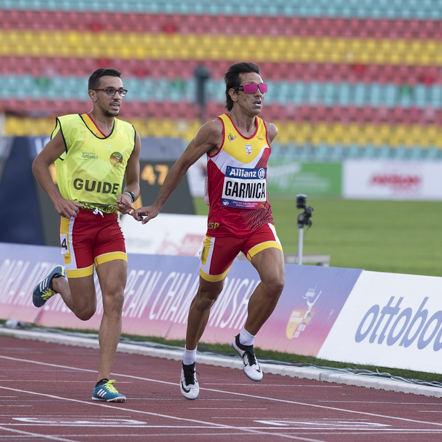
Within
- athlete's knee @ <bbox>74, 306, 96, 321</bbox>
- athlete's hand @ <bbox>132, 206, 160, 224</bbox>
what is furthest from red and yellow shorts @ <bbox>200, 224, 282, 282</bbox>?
athlete's knee @ <bbox>74, 306, 96, 321</bbox>

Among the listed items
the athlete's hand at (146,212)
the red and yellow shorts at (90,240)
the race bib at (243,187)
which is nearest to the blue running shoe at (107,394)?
the red and yellow shorts at (90,240)

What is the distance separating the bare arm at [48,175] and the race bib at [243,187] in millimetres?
1060

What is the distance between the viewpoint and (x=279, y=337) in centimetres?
963

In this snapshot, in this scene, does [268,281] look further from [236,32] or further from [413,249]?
[236,32]

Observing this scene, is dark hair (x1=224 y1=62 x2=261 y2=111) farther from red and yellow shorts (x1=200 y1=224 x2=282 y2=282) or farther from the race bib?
red and yellow shorts (x1=200 y1=224 x2=282 y2=282)

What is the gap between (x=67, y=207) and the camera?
706 cm

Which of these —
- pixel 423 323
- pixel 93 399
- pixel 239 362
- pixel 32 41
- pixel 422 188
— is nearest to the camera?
pixel 93 399

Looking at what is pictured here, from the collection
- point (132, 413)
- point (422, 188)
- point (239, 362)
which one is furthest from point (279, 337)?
point (422, 188)

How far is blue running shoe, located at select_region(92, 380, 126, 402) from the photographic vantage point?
22.8 feet

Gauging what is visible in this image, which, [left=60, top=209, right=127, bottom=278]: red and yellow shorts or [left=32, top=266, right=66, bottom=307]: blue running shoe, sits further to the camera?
[left=32, top=266, right=66, bottom=307]: blue running shoe

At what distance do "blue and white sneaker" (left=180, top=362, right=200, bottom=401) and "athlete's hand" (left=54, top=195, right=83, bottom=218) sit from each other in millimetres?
1421

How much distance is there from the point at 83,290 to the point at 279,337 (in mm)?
2790

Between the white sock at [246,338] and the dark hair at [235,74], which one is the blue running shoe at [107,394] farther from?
the dark hair at [235,74]

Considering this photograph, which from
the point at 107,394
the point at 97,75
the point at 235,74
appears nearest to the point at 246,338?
the point at 107,394
